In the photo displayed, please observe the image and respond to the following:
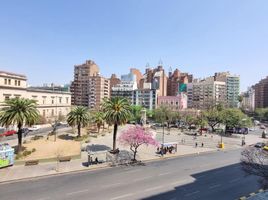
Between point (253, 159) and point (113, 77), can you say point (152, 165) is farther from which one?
point (113, 77)

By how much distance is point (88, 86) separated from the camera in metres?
141

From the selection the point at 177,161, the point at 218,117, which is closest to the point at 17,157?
the point at 177,161

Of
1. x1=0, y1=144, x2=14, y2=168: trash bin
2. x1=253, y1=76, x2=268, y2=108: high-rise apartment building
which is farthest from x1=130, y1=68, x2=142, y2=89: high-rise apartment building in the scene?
x1=0, y1=144, x2=14, y2=168: trash bin

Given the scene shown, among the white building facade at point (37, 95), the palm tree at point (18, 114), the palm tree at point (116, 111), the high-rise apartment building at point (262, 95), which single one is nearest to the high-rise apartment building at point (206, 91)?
the high-rise apartment building at point (262, 95)

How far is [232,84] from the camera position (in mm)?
169375

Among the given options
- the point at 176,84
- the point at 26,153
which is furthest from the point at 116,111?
the point at 176,84

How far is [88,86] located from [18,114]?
107532 mm

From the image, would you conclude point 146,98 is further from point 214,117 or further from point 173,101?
point 214,117

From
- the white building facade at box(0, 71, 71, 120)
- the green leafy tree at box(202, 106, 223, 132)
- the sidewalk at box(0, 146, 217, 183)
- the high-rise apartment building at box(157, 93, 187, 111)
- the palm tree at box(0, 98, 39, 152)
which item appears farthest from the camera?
the high-rise apartment building at box(157, 93, 187, 111)

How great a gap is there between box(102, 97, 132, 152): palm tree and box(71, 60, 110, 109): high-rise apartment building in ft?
319

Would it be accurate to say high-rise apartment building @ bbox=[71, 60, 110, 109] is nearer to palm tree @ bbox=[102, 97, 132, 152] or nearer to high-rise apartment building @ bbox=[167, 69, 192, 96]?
high-rise apartment building @ bbox=[167, 69, 192, 96]

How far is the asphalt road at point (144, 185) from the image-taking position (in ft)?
73.1

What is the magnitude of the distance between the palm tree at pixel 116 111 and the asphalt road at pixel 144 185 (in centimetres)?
940

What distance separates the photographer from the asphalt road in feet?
73.1
